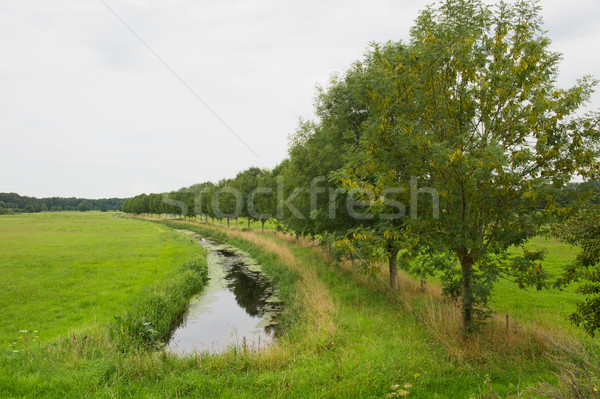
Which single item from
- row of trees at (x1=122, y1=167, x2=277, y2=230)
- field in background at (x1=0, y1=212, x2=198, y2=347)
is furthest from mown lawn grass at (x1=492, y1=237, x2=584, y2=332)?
row of trees at (x1=122, y1=167, x2=277, y2=230)

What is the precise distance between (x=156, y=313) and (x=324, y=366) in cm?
829

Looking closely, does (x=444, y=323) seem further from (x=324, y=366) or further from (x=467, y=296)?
(x=324, y=366)

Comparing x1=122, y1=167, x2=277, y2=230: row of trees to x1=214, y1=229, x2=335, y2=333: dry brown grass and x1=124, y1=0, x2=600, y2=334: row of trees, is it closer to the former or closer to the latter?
x1=214, y1=229, x2=335, y2=333: dry brown grass

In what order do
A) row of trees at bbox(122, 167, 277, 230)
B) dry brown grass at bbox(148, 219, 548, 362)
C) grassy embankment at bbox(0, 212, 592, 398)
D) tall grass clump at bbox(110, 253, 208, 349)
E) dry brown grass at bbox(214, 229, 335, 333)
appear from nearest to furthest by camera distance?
1. grassy embankment at bbox(0, 212, 592, 398)
2. dry brown grass at bbox(148, 219, 548, 362)
3. tall grass clump at bbox(110, 253, 208, 349)
4. dry brown grass at bbox(214, 229, 335, 333)
5. row of trees at bbox(122, 167, 277, 230)

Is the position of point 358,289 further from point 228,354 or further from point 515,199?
point 515,199

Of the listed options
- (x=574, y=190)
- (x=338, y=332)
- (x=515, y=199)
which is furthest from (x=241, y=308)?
(x=574, y=190)

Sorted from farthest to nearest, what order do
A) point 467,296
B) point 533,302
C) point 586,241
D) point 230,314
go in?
point 230,314
point 533,302
point 467,296
point 586,241

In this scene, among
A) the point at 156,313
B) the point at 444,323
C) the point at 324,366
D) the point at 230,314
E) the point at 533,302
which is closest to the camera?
the point at 324,366

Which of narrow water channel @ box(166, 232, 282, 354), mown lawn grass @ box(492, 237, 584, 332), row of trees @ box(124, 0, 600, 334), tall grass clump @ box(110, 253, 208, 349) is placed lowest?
narrow water channel @ box(166, 232, 282, 354)

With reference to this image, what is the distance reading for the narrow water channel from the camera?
11.6 meters

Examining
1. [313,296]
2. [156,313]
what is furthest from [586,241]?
[156,313]

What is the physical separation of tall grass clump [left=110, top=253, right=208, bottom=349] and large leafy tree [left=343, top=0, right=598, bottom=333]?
8.77m

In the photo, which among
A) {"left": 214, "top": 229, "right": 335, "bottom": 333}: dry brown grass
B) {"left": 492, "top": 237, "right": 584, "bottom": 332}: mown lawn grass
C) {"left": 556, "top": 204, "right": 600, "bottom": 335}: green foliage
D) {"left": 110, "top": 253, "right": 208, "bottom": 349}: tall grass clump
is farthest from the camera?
{"left": 492, "top": 237, "right": 584, "bottom": 332}: mown lawn grass

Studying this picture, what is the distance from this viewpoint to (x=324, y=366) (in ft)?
24.6
